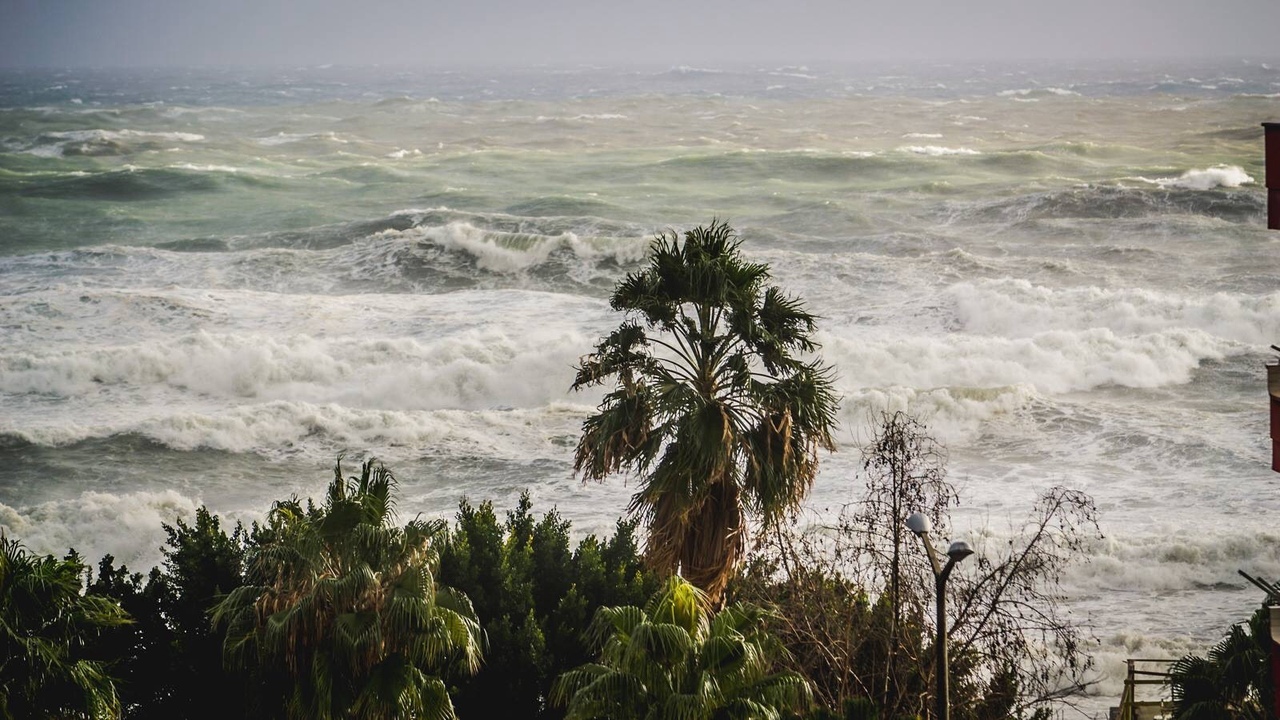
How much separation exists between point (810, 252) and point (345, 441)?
86.5ft

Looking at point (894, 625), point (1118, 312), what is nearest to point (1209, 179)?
point (1118, 312)

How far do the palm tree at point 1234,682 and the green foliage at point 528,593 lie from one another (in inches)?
226

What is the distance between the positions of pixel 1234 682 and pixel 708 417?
18.1 feet

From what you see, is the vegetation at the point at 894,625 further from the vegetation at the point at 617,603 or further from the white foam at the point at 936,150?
the white foam at the point at 936,150

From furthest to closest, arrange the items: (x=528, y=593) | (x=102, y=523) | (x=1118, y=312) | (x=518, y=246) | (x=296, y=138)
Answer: (x=296, y=138), (x=518, y=246), (x=1118, y=312), (x=102, y=523), (x=528, y=593)

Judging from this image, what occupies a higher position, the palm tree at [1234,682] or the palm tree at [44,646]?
the palm tree at [44,646]

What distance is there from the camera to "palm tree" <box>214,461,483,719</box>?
33.9 feet

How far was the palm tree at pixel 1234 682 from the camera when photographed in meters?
11.5

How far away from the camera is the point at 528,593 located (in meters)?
14.0

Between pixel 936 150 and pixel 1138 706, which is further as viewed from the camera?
pixel 936 150

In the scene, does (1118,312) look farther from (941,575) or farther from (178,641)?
(178,641)

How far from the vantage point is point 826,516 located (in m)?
23.6

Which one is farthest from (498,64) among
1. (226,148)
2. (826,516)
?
(826,516)

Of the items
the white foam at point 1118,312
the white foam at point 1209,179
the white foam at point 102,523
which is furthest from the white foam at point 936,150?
the white foam at point 102,523
